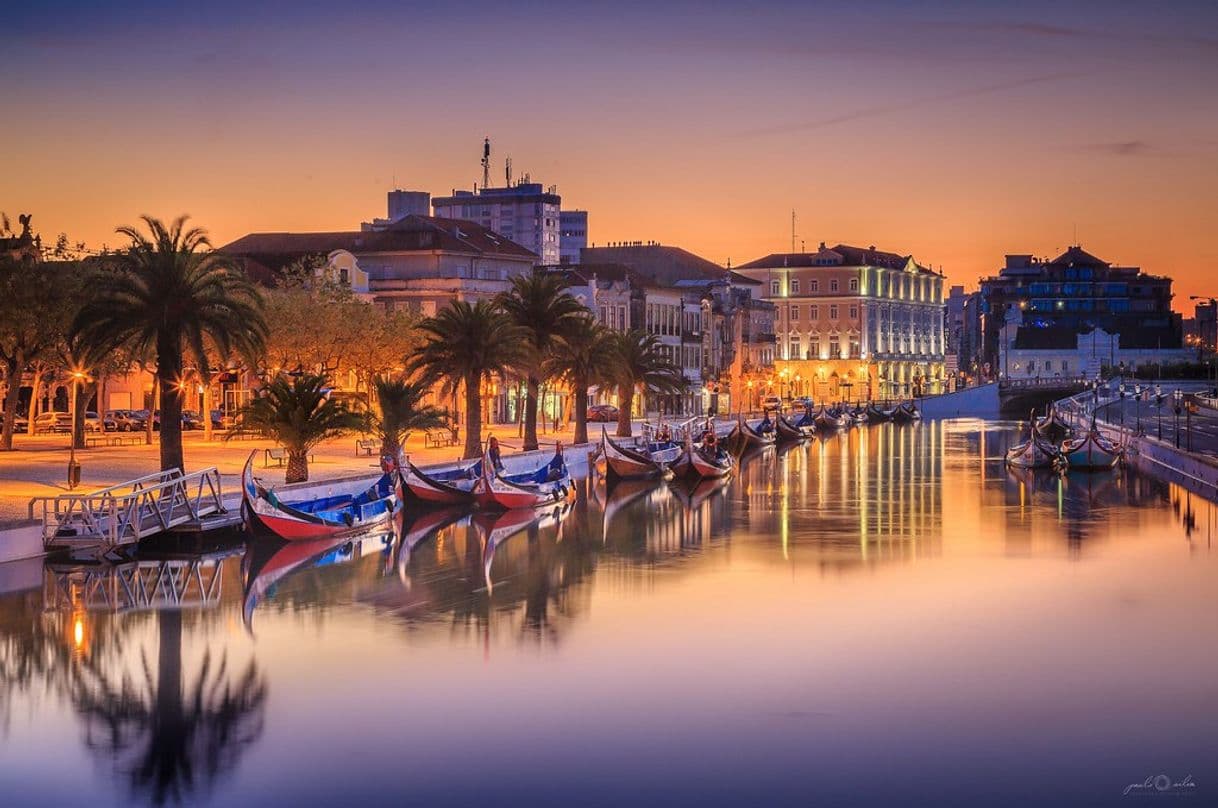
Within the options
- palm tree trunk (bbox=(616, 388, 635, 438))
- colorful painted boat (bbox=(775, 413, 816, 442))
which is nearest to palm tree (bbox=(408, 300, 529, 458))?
palm tree trunk (bbox=(616, 388, 635, 438))

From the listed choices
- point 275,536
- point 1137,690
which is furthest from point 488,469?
point 1137,690

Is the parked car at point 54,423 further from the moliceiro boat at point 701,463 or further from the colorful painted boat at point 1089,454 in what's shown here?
the colorful painted boat at point 1089,454

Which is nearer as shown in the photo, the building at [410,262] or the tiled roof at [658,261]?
the building at [410,262]

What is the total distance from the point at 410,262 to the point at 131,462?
4013 centimetres

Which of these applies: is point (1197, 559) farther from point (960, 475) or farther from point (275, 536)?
point (960, 475)

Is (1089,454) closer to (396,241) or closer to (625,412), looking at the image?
(625,412)

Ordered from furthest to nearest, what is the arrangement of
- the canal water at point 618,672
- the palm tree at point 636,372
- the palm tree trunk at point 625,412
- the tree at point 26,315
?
the palm tree trunk at point 625,412, the palm tree at point 636,372, the tree at point 26,315, the canal water at point 618,672

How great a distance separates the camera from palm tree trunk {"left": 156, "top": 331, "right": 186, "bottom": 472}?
41.8m

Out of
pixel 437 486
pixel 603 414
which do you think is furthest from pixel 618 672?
pixel 603 414

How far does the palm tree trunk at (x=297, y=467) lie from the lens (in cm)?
4384

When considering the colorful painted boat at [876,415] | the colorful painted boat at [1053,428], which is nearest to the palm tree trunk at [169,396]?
the colorful painted boat at [1053,428]

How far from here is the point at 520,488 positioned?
156 ft

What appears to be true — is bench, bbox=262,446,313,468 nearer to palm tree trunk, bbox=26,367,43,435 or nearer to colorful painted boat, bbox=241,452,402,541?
colorful painted boat, bbox=241,452,402,541

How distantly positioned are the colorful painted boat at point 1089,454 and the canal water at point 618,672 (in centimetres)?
2595
